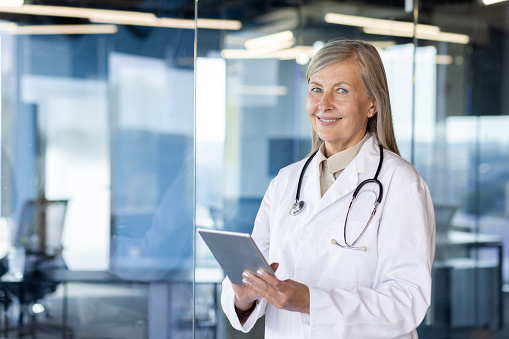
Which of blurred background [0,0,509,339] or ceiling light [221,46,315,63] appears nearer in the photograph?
blurred background [0,0,509,339]

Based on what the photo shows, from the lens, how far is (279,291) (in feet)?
4.51

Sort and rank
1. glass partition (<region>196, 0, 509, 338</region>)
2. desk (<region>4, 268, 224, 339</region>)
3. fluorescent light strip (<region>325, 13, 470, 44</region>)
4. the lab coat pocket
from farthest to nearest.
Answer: fluorescent light strip (<region>325, 13, 470, 44</region>)
glass partition (<region>196, 0, 509, 338</region>)
desk (<region>4, 268, 224, 339</region>)
the lab coat pocket

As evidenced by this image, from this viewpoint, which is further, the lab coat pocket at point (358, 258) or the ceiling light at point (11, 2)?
the ceiling light at point (11, 2)

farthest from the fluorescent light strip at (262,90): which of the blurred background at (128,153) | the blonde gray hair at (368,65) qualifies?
the blonde gray hair at (368,65)

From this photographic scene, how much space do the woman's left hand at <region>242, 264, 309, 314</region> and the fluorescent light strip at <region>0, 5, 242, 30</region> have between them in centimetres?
220

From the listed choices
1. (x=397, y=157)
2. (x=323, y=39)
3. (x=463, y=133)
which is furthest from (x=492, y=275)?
(x=397, y=157)

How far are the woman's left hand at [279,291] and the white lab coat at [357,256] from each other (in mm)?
27

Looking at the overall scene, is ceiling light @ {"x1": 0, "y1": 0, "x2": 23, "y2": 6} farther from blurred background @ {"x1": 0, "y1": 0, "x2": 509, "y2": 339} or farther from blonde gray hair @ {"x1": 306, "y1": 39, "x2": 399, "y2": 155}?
blonde gray hair @ {"x1": 306, "y1": 39, "x2": 399, "y2": 155}

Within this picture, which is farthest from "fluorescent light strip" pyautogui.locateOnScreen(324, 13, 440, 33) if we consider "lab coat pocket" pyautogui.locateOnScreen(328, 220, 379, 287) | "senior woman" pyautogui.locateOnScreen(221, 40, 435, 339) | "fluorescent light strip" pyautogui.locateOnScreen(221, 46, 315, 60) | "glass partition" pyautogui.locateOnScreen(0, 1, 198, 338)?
"lab coat pocket" pyautogui.locateOnScreen(328, 220, 379, 287)

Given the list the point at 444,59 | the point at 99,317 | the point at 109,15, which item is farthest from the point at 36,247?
the point at 444,59

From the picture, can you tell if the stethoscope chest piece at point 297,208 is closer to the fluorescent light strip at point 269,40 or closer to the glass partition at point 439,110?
the glass partition at point 439,110

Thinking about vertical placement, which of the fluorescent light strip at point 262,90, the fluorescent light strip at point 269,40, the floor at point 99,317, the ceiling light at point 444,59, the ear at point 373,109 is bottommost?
the floor at point 99,317

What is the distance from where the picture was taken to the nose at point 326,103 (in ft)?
5.32

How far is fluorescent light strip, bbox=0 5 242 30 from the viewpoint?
131 inches
